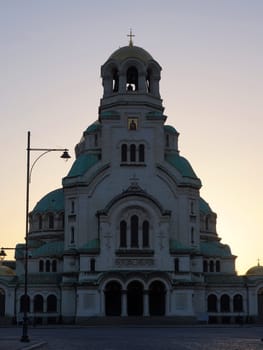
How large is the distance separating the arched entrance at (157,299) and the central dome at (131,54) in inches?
1008

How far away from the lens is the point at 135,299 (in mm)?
85688

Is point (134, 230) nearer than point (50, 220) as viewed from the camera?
Yes

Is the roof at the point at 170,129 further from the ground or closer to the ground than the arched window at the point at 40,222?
further from the ground

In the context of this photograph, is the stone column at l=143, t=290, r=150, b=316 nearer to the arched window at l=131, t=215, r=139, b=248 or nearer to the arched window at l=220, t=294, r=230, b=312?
the arched window at l=131, t=215, r=139, b=248

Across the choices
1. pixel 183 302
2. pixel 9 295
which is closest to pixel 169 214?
pixel 183 302

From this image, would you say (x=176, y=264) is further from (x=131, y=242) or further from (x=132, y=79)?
(x=132, y=79)

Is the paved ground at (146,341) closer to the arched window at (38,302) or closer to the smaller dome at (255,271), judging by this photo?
the arched window at (38,302)

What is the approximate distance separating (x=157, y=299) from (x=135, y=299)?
2361 millimetres

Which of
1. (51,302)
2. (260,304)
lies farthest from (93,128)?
(260,304)

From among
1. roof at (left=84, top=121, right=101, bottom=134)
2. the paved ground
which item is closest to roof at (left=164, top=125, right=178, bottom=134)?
roof at (left=84, top=121, right=101, bottom=134)

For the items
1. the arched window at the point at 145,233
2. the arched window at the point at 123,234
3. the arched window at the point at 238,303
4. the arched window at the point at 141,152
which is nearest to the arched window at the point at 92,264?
the arched window at the point at 123,234

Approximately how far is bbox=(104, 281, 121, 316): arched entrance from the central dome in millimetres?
25866

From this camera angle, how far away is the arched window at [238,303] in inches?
3565

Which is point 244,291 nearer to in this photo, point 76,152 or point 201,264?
point 201,264
